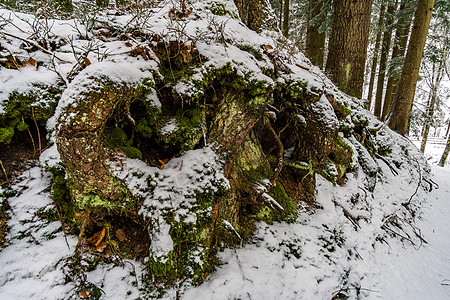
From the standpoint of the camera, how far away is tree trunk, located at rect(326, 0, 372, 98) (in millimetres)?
4535

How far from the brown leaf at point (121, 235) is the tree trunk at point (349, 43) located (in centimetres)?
521

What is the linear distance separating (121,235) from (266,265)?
1510 mm

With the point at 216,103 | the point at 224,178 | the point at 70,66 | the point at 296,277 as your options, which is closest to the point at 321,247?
the point at 296,277

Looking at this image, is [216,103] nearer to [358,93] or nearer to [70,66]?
[70,66]

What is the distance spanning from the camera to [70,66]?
87.0 inches

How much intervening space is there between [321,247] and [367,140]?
328 cm

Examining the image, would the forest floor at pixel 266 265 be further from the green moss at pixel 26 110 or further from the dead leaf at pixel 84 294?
the green moss at pixel 26 110

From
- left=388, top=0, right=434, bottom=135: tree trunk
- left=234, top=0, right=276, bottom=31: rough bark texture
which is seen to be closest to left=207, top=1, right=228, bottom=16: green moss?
left=234, top=0, right=276, bottom=31: rough bark texture

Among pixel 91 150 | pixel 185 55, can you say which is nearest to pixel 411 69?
pixel 185 55

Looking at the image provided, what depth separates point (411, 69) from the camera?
6074mm

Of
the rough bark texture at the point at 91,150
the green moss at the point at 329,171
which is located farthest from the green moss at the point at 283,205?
the rough bark texture at the point at 91,150

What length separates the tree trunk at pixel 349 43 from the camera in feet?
14.9

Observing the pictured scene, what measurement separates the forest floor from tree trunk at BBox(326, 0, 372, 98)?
9.46ft

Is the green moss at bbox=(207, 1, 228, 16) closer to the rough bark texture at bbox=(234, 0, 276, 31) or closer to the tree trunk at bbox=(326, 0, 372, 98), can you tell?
the rough bark texture at bbox=(234, 0, 276, 31)
